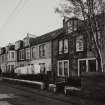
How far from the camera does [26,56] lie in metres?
36.7

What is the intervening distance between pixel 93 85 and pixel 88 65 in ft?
28.9

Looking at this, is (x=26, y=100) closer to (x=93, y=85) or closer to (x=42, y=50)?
(x=93, y=85)

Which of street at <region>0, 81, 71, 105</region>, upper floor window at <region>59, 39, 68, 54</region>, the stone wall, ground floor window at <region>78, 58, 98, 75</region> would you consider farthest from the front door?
street at <region>0, 81, 71, 105</region>

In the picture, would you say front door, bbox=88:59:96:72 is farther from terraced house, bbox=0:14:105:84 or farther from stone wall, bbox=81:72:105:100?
stone wall, bbox=81:72:105:100

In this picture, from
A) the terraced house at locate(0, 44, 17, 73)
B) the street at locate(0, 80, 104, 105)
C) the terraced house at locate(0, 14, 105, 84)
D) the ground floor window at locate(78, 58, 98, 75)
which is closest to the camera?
the street at locate(0, 80, 104, 105)

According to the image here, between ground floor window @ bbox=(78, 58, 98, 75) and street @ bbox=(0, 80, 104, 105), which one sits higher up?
ground floor window @ bbox=(78, 58, 98, 75)

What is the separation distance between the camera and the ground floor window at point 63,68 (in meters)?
24.9

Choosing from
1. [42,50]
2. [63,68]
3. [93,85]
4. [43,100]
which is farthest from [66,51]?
[43,100]

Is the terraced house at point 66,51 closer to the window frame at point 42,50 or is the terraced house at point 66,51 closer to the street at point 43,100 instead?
the window frame at point 42,50

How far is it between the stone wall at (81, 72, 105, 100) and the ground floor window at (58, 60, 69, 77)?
11240 mm

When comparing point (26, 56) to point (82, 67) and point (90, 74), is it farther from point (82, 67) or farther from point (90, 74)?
point (90, 74)

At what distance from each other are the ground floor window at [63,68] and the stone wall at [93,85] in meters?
11.2

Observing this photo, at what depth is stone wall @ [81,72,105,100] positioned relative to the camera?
474 inches

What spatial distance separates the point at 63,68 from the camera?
25.5 m
